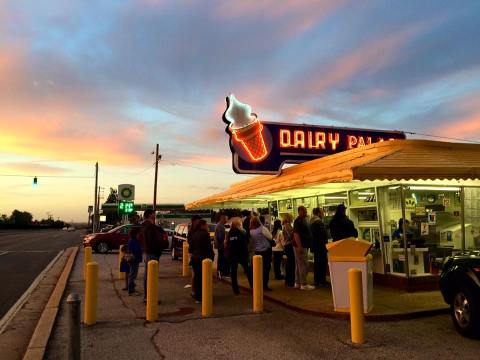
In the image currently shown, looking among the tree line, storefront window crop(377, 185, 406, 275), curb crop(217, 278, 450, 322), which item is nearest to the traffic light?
A: storefront window crop(377, 185, 406, 275)

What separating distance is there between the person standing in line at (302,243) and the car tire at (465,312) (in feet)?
13.5

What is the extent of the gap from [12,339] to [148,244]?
3.18 m

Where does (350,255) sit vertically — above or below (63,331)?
above

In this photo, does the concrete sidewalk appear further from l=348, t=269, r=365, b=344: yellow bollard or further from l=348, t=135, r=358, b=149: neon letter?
l=348, t=135, r=358, b=149: neon letter

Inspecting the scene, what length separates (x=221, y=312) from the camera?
874 cm

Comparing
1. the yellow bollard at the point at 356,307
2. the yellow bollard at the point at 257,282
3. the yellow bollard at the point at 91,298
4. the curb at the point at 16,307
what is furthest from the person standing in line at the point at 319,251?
the curb at the point at 16,307

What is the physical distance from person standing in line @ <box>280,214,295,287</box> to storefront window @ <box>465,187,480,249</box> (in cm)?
391

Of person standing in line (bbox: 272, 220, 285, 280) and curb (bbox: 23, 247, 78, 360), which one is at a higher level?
person standing in line (bbox: 272, 220, 285, 280)

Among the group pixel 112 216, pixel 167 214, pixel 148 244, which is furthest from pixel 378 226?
pixel 112 216

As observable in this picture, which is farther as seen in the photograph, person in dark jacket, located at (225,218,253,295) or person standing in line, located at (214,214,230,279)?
person standing in line, located at (214,214,230,279)

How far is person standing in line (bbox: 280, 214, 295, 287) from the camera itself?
11344 mm

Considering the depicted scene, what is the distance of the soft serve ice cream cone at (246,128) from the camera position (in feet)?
59.4

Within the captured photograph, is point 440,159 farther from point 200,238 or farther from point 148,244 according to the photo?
point 148,244

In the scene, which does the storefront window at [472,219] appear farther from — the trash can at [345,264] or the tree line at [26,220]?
the tree line at [26,220]
